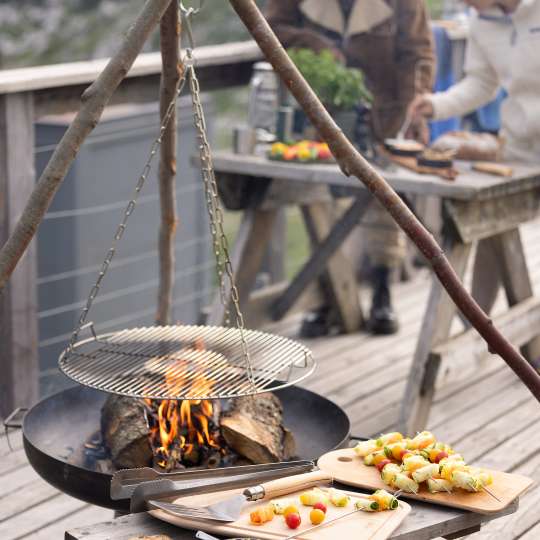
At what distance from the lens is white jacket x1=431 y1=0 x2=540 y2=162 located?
4586 millimetres

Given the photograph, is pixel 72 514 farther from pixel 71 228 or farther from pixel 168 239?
pixel 71 228

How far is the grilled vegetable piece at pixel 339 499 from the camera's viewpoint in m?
2.46

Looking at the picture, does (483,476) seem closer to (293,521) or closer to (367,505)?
(367,505)

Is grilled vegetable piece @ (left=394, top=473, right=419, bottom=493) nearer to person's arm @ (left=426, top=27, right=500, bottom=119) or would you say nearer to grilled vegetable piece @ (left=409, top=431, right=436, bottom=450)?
grilled vegetable piece @ (left=409, top=431, right=436, bottom=450)

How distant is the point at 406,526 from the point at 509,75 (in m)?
2.76

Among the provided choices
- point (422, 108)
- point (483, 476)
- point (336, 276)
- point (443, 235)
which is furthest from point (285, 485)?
point (336, 276)

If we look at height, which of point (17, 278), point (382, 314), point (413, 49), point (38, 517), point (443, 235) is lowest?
point (38, 517)

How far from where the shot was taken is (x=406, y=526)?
2.43 meters

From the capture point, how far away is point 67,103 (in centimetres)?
438

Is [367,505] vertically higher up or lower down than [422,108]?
lower down

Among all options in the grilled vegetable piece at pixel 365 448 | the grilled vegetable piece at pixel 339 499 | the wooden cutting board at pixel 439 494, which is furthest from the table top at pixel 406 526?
the grilled vegetable piece at pixel 365 448

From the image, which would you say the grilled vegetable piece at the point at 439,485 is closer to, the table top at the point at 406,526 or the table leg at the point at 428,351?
the table top at the point at 406,526

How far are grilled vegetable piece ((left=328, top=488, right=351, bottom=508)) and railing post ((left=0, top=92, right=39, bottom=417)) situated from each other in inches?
81.8

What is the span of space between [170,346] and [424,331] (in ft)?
4.20
